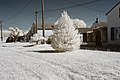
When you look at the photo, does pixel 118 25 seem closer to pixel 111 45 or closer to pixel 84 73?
pixel 111 45

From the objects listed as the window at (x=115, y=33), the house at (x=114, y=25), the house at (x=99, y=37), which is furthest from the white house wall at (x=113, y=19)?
the house at (x=99, y=37)

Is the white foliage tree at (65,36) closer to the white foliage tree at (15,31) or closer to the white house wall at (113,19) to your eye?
the white house wall at (113,19)

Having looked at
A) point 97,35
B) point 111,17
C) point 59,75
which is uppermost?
point 111,17

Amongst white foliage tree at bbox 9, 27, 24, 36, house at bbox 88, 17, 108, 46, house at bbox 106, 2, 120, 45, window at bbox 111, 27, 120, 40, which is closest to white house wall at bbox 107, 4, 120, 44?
house at bbox 106, 2, 120, 45

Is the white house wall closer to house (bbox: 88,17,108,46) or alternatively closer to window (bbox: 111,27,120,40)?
window (bbox: 111,27,120,40)

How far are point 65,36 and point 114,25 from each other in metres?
9.90

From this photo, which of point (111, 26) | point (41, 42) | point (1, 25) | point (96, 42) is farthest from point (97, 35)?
point (1, 25)

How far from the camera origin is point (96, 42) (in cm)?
3425

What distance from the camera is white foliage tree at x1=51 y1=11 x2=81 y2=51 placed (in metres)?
20.8

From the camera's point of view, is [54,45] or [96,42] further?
[96,42]

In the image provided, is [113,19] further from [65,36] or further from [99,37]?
[65,36]

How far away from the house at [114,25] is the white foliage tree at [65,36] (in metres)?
8.69

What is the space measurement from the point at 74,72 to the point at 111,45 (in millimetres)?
19448

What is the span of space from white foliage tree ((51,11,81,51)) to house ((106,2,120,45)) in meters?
8.69
